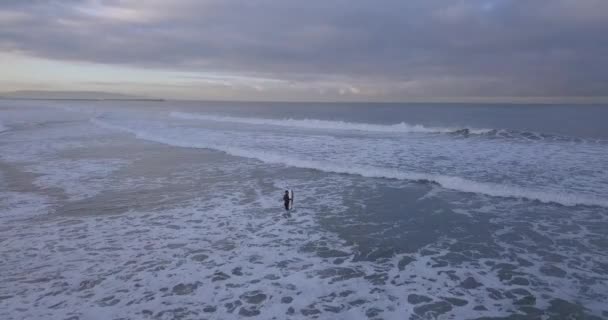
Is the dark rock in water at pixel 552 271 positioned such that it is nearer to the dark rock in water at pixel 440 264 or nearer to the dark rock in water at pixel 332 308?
the dark rock in water at pixel 440 264

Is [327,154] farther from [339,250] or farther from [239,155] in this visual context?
[339,250]

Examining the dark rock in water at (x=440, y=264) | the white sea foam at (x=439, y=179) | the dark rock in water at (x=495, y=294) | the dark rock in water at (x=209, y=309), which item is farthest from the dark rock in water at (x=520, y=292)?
the white sea foam at (x=439, y=179)

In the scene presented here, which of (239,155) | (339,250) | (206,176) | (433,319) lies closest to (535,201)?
(339,250)

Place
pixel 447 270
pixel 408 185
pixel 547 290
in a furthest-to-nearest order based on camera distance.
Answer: pixel 408 185, pixel 447 270, pixel 547 290

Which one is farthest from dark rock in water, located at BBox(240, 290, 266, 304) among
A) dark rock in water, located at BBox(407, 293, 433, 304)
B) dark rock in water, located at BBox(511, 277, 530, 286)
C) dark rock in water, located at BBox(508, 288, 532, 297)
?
dark rock in water, located at BBox(511, 277, 530, 286)

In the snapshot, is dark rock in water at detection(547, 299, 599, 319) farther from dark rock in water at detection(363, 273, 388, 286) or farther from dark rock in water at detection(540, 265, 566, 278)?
dark rock in water at detection(363, 273, 388, 286)

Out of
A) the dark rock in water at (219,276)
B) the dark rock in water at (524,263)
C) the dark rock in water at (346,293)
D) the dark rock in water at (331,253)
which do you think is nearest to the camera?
the dark rock in water at (346,293)
